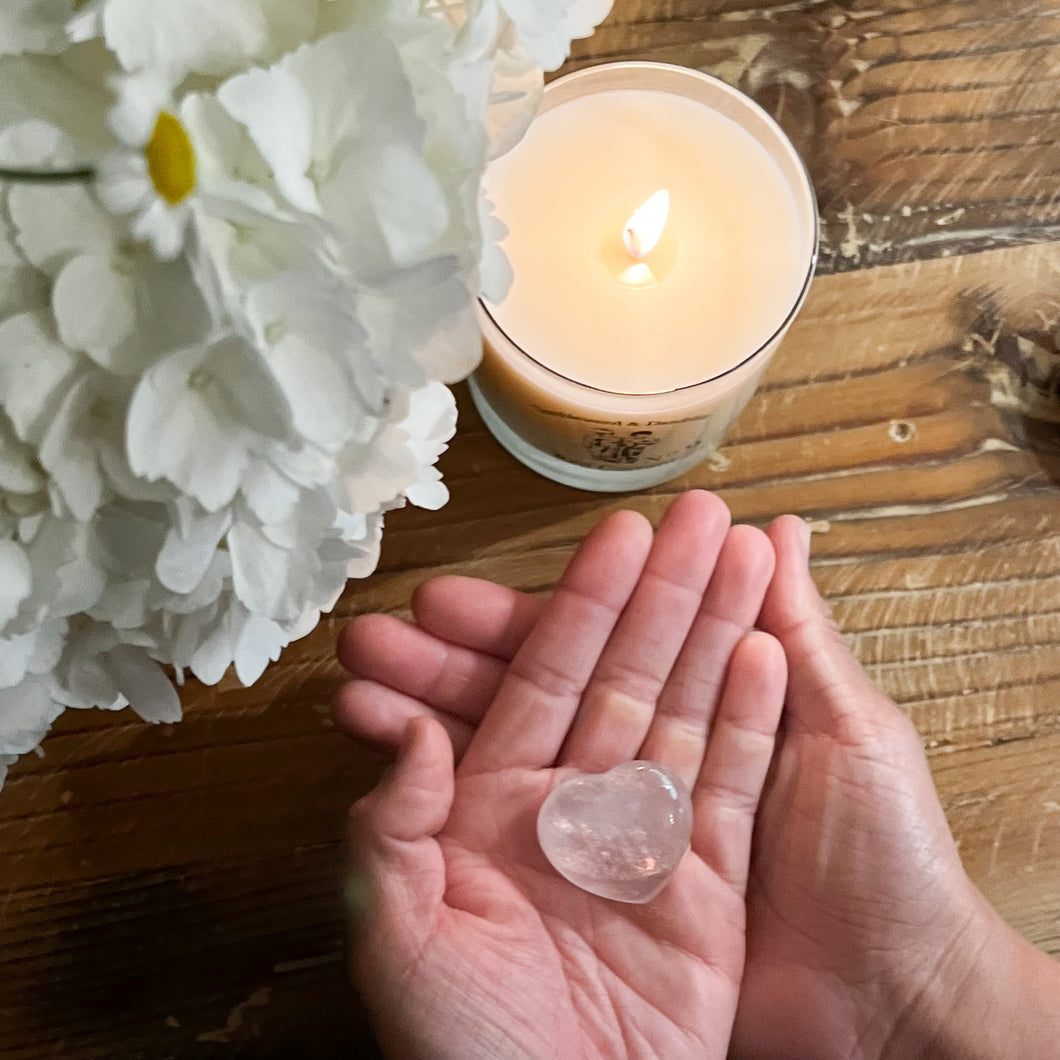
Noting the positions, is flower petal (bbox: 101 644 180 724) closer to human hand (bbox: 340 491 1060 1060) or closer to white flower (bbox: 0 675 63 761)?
white flower (bbox: 0 675 63 761)

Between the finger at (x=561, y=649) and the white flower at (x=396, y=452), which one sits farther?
the finger at (x=561, y=649)

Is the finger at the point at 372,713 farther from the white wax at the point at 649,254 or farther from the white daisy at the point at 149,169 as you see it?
the white daisy at the point at 149,169

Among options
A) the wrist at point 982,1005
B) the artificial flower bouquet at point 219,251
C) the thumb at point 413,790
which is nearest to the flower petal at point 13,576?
the artificial flower bouquet at point 219,251

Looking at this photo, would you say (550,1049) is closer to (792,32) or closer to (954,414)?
(954,414)

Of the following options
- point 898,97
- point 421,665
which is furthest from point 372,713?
point 898,97

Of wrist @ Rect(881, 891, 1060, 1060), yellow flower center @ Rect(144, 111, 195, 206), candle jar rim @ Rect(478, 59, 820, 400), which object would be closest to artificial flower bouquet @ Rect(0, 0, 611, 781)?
yellow flower center @ Rect(144, 111, 195, 206)

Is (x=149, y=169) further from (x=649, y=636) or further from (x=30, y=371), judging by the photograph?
(x=649, y=636)

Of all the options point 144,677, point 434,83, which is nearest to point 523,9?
point 434,83
